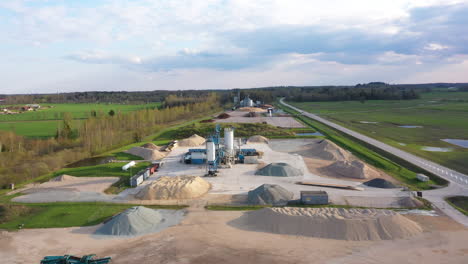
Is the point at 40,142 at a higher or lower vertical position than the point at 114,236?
higher

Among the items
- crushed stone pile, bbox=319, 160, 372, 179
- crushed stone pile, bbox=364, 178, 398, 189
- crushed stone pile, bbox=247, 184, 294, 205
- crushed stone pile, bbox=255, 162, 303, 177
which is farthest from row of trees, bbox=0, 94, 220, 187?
crushed stone pile, bbox=364, 178, 398, 189

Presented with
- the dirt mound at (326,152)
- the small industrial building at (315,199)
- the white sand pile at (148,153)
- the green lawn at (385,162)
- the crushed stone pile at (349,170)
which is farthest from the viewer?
the white sand pile at (148,153)

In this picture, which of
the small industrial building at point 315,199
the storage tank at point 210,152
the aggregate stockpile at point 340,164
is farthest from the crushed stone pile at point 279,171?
the small industrial building at point 315,199

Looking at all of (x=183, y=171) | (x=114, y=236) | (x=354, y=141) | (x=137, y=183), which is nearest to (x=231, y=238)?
(x=114, y=236)

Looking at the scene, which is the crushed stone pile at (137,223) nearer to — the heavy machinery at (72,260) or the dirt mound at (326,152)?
the heavy machinery at (72,260)

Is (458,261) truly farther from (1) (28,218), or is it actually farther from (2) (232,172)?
(1) (28,218)

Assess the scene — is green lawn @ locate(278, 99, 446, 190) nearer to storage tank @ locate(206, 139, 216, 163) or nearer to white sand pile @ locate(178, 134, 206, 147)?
storage tank @ locate(206, 139, 216, 163)
